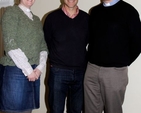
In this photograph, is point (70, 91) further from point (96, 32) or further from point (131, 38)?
point (131, 38)

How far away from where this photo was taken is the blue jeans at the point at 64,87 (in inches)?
65.3

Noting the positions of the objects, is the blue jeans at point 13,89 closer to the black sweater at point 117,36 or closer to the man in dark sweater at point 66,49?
the man in dark sweater at point 66,49

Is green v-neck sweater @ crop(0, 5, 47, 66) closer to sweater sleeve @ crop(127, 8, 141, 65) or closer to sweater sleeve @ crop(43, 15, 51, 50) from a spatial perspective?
sweater sleeve @ crop(43, 15, 51, 50)

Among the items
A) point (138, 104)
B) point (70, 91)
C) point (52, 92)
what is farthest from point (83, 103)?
point (138, 104)

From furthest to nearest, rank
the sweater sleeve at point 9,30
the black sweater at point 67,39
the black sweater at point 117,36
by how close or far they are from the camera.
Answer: the black sweater at point 67,39 < the black sweater at point 117,36 < the sweater sleeve at point 9,30

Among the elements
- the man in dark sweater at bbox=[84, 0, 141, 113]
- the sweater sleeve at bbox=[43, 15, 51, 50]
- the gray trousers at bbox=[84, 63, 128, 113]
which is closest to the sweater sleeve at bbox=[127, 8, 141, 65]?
the man in dark sweater at bbox=[84, 0, 141, 113]

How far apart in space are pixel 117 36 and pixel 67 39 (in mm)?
419

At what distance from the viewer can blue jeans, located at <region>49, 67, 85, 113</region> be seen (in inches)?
65.3

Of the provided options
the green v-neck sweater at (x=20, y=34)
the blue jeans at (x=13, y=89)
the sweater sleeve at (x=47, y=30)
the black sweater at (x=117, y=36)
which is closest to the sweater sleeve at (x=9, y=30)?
the green v-neck sweater at (x=20, y=34)

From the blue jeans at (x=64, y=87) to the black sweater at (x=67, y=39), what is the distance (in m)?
0.06

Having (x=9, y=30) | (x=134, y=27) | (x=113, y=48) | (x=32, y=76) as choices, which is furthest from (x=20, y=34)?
(x=134, y=27)

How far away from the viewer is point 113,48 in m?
1.51

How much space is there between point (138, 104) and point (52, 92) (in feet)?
2.83

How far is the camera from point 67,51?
5.37ft
